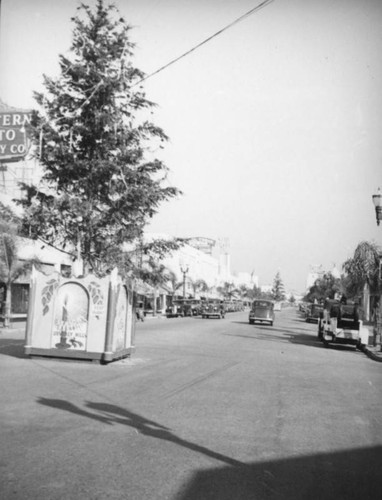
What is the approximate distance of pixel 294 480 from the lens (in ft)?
16.0

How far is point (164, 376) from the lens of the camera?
11469 mm

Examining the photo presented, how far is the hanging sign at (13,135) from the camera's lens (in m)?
15.7

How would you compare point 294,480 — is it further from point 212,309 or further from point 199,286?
point 199,286

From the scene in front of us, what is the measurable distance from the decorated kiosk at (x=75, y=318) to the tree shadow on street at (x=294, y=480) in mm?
8462

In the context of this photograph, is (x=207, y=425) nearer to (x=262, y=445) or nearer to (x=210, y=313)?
(x=262, y=445)

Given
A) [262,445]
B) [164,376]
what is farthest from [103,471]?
[164,376]

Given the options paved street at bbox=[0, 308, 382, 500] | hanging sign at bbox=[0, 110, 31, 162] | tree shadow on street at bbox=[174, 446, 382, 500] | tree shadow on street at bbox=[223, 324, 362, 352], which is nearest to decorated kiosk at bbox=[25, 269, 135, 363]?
paved street at bbox=[0, 308, 382, 500]

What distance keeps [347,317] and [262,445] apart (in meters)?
18.1

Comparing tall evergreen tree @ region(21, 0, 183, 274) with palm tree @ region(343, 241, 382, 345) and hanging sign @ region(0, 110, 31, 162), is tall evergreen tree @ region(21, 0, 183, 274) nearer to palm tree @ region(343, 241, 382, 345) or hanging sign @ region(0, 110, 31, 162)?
hanging sign @ region(0, 110, 31, 162)

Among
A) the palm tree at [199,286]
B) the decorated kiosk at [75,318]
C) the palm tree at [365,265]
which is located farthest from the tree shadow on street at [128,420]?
the palm tree at [199,286]

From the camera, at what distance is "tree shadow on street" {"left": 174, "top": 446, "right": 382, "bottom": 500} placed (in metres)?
4.45

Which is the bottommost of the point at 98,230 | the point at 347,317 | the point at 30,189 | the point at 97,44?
the point at 347,317

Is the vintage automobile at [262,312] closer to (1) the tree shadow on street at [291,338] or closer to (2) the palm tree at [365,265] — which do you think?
(2) the palm tree at [365,265]

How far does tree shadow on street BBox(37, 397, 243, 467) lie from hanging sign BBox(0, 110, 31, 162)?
9.61 meters
